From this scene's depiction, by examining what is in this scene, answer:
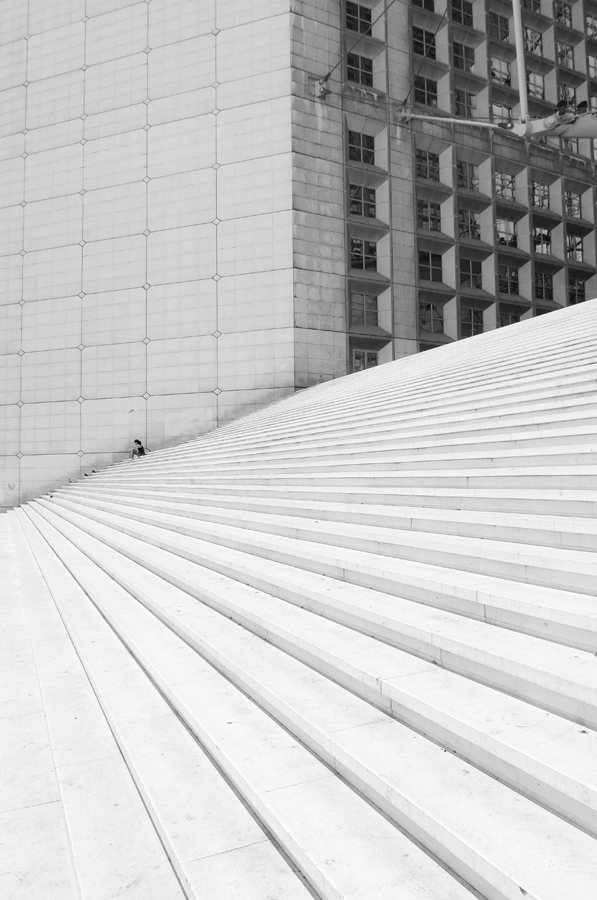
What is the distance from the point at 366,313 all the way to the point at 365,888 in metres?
20.4

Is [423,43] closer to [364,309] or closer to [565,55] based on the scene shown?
[565,55]

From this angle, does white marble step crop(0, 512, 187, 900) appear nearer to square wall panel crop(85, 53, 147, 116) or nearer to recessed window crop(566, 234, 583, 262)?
square wall panel crop(85, 53, 147, 116)

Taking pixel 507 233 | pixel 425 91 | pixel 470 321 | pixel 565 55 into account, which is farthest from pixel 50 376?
pixel 565 55

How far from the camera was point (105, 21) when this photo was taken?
22.6m

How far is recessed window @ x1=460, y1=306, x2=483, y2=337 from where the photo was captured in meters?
23.2

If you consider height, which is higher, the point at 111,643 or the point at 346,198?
the point at 346,198

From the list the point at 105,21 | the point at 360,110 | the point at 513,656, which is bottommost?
the point at 513,656

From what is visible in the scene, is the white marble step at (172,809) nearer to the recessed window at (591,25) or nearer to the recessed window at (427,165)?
the recessed window at (427,165)

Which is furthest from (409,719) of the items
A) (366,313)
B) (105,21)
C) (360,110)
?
(105,21)

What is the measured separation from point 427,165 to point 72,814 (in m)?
23.4

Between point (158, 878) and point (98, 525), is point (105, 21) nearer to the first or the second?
point (98, 525)

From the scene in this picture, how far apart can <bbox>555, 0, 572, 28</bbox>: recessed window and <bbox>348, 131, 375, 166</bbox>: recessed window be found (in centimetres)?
1177

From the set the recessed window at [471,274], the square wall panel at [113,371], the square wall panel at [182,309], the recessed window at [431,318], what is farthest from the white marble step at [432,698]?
the recessed window at [471,274]

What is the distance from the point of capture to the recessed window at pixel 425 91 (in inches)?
899
